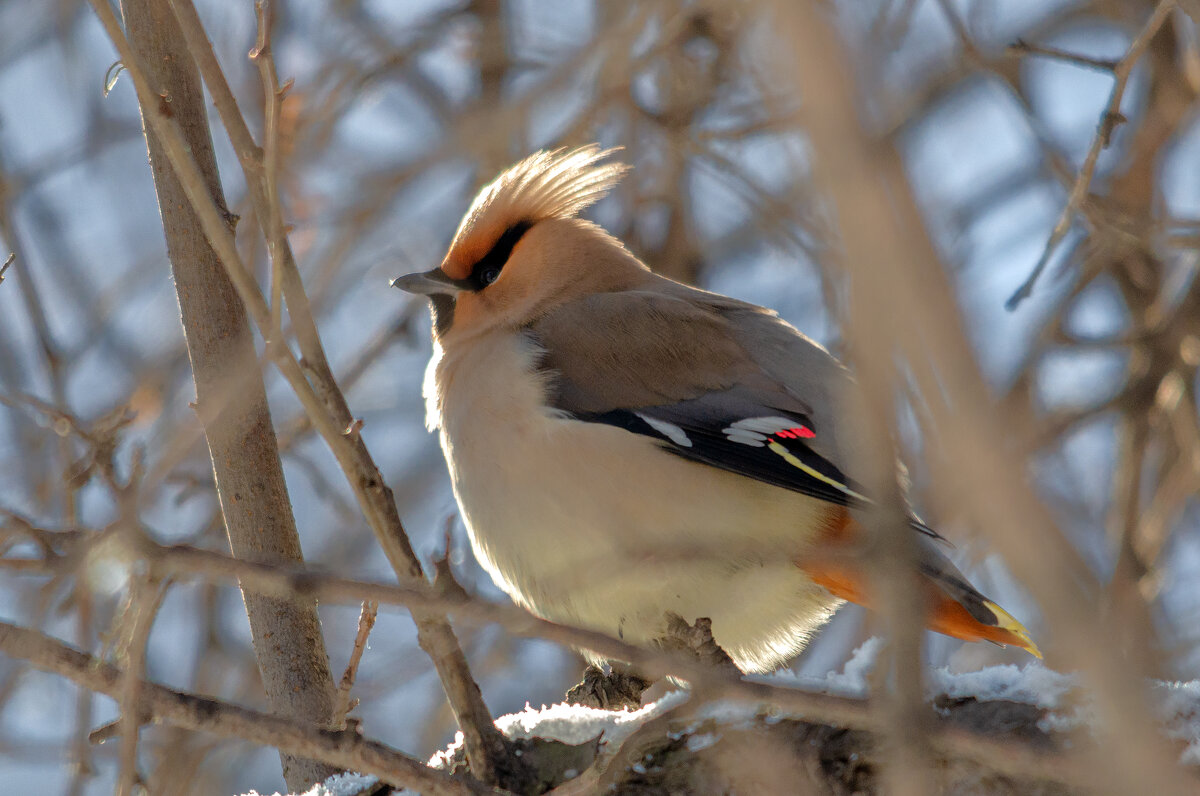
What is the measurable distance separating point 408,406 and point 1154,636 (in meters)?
3.21

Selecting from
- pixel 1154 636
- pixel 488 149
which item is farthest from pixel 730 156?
pixel 1154 636

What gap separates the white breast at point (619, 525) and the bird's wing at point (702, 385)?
3.1 inches

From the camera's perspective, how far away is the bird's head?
172 inches

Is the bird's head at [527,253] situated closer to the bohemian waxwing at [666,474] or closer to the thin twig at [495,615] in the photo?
the bohemian waxwing at [666,474]

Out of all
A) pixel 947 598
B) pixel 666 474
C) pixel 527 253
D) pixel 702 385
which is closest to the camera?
pixel 947 598

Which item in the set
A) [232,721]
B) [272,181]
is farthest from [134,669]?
[272,181]

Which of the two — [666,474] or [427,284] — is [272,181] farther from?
[427,284]

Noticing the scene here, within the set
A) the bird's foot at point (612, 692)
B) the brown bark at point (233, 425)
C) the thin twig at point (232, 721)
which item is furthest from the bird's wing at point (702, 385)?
the thin twig at point (232, 721)

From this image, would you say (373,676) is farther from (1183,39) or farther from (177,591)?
(1183,39)

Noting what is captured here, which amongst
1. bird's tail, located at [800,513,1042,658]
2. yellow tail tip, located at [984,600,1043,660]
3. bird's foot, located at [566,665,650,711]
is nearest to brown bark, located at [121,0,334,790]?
bird's foot, located at [566,665,650,711]

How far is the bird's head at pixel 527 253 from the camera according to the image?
4.36 metres

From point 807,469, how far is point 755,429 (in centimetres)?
20

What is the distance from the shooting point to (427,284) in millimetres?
4438

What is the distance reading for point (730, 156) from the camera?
16.8 ft
